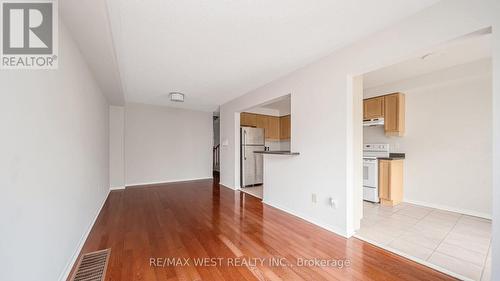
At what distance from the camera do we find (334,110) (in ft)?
8.19

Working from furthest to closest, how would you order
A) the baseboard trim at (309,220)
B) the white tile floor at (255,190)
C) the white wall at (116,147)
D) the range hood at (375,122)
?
the white wall at (116,147) < the white tile floor at (255,190) < the range hood at (375,122) < the baseboard trim at (309,220)

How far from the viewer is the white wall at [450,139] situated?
2.93 metres

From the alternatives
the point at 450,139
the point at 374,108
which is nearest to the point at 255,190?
the point at 374,108

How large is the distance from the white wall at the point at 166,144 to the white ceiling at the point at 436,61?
4855mm

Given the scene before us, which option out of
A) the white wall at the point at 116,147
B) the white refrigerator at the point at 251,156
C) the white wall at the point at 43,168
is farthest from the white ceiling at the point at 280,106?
the white wall at the point at 43,168

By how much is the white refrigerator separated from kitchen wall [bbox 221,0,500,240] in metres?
1.57

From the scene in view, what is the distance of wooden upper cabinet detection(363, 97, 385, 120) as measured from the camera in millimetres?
3850

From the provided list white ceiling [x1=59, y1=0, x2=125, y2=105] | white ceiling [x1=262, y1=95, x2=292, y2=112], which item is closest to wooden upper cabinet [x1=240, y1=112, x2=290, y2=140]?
white ceiling [x1=262, y1=95, x2=292, y2=112]

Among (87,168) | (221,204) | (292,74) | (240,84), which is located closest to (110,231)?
(87,168)

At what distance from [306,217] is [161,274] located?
6.65 feet

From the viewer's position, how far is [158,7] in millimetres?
1644

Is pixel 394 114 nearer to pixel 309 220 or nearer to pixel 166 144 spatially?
pixel 309 220

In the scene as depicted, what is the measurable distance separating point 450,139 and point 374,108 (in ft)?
4.16
